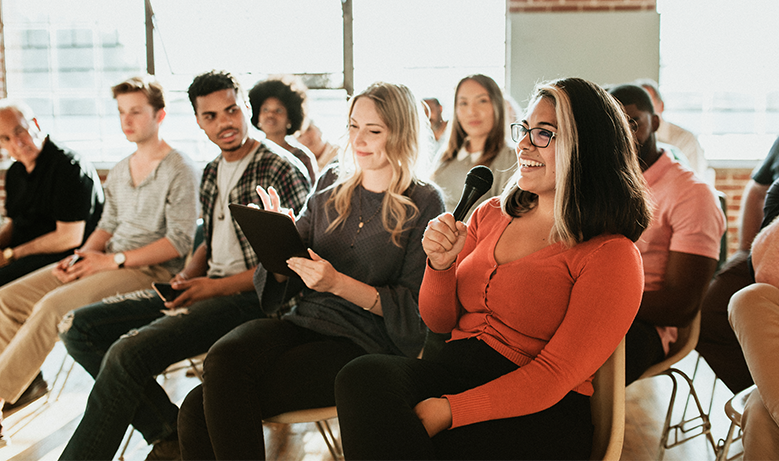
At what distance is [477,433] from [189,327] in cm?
109

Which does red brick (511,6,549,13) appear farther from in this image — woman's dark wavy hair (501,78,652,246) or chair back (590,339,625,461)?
chair back (590,339,625,461)

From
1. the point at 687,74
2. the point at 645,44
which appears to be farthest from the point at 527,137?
the point at 687,74

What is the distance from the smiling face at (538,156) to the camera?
4.12ft

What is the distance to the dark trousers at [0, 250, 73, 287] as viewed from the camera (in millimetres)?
2777

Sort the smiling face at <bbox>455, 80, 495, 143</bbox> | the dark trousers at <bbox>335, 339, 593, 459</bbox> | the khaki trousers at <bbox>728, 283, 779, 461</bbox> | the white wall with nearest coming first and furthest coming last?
1. the dark trousers at <bbox>335, 339, 593, 459</bbox>
2. the khaki trousers at <bbox>728, 283, 779, 461</bbox>
3. the smiling face at <bbox>455, 80, 495, 143</bbox>
4. the white wall

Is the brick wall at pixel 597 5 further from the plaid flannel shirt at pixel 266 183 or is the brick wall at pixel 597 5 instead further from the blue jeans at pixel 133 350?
the blue jeans at pixel 133 350

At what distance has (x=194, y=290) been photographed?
2.01 metres

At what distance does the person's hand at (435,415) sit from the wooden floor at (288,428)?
3.58 feet

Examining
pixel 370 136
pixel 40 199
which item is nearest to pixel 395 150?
pixel 370 136

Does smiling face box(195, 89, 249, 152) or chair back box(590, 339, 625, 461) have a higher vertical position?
smiling face box(195, 89, 249, 152)

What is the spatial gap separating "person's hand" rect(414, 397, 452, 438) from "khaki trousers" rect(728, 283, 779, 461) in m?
0.67

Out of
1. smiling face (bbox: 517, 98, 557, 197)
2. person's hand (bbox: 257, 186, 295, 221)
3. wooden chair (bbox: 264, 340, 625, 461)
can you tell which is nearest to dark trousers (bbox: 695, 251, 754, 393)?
wooden chair (bbox: 264, 340, 625, 461)

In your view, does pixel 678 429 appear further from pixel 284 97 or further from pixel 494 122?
pixel 284 97

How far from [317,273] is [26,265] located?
2.04m
